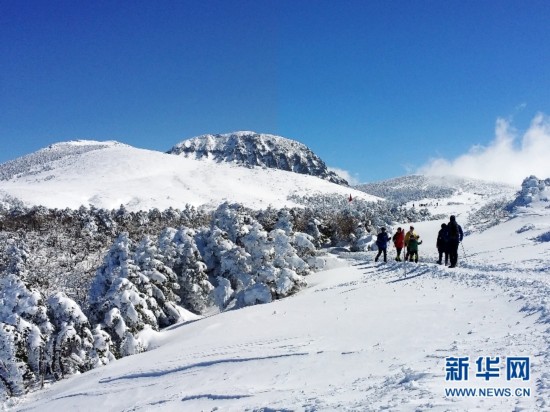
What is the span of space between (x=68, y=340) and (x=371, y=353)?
2011 cm

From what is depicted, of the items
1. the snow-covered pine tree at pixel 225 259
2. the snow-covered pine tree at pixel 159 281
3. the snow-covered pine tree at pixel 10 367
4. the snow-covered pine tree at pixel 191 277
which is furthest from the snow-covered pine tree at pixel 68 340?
the snow-covered pine tree at pixel 191 277

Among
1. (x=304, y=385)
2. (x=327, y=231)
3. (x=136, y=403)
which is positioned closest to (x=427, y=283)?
(x=304, y=385)

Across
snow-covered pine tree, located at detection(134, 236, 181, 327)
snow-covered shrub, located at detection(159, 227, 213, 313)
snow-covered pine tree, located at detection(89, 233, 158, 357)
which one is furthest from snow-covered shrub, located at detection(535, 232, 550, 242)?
snow-covered pine tree, located at detection(134, 236, 181, 327)

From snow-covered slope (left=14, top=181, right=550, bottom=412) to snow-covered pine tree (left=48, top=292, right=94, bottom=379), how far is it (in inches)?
136

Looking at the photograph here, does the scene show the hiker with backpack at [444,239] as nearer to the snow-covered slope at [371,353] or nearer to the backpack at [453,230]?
the backpack at [453,230]

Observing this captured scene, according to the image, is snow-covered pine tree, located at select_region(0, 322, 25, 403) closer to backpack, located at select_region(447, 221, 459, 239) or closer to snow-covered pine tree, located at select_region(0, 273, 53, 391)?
snow-covered pine tree, located at select_region(0, 273, 53, 391)

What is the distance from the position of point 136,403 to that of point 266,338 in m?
4.77

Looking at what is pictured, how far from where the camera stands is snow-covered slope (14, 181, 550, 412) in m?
7.55

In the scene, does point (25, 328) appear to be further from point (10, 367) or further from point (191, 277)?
point (191, 277)

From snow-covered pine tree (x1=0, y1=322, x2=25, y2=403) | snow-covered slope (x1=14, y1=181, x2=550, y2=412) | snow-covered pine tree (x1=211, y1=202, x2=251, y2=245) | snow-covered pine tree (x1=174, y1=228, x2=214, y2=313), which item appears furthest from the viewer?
snow-covered pine tree (x1=211, y1=202, x2=251, y2=245)

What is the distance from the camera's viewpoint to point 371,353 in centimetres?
1075

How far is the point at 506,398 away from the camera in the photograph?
21.8 feet

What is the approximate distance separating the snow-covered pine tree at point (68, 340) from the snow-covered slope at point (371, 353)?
346 centimetres

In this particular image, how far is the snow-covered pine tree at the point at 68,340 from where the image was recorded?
82.8ft
